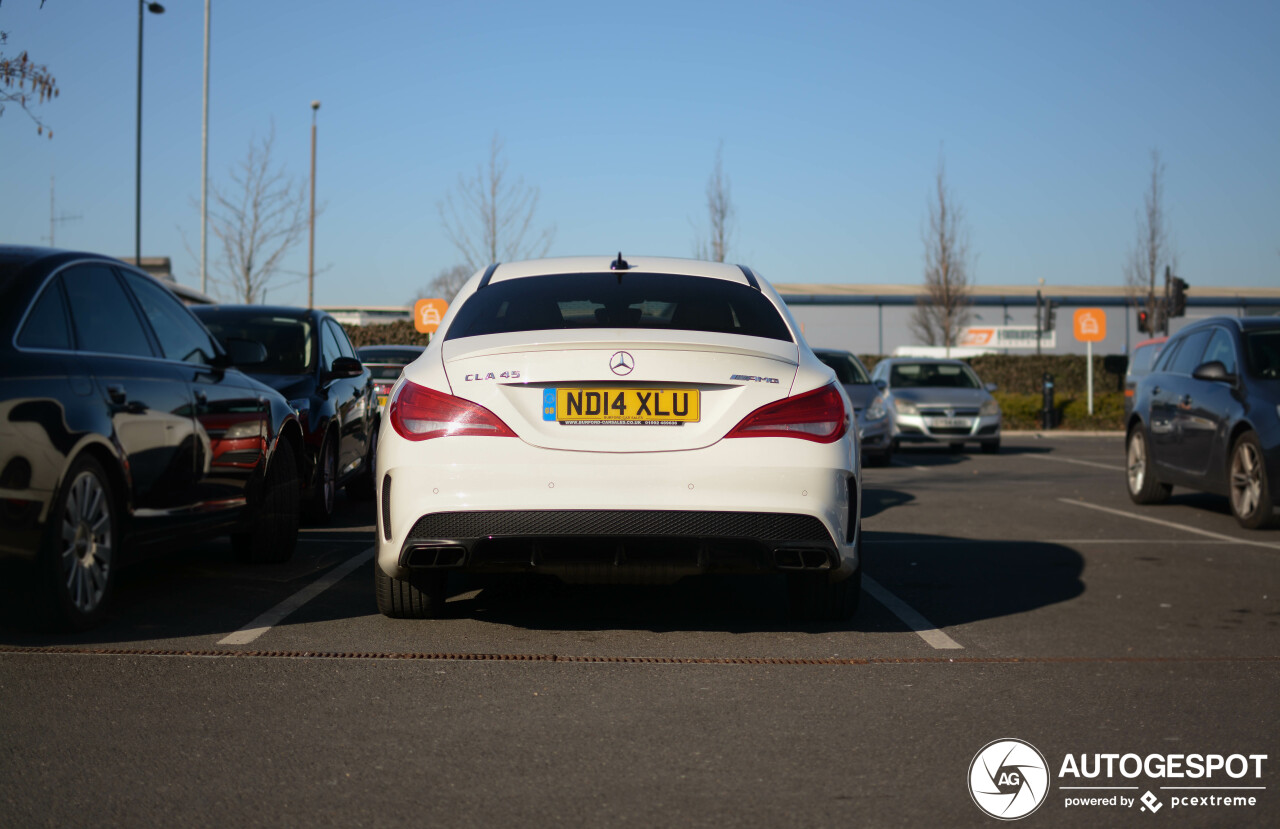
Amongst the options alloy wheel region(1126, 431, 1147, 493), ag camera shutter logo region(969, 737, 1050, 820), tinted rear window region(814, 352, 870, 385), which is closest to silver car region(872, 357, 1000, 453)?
tinted rear window region(814, 352, 870, 385)

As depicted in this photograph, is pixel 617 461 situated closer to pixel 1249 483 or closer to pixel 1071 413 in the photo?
pixel 1249 483

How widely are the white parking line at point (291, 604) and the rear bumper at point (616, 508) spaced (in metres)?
0.86

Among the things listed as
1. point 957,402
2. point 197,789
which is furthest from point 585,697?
point 957,402

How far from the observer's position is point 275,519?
279 inches

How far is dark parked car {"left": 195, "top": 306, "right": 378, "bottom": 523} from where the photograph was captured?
916 centimetres

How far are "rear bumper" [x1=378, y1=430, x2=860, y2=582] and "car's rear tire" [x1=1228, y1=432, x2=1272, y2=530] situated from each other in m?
5.83

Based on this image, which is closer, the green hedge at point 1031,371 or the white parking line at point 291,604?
the white parking line at point 291,604

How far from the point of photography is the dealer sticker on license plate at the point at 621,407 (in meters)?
4.82

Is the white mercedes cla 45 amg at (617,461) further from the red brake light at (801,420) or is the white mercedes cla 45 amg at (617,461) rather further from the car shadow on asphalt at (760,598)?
the car shadow on asphalt at (760,598)

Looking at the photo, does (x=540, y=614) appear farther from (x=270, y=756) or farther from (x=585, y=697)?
(x=270, y=756)

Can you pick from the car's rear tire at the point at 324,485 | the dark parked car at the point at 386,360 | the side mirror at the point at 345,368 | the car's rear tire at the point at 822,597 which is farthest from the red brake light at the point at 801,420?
the dark parked car at the point at 386,360

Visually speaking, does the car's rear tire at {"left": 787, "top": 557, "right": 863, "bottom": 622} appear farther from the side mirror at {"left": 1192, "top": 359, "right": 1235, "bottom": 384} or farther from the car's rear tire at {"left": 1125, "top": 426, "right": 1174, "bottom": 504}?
the car's rear tire at {"left": 1125, "top": 426, "right": 1174, "bottom": 504}

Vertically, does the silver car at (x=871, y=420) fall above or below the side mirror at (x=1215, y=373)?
below

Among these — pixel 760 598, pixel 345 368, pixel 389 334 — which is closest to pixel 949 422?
pixel 345 368
